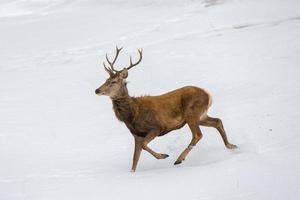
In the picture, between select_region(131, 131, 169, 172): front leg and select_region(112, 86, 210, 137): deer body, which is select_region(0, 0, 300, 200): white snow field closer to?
select_region(131, 131, 169, 172): front leg

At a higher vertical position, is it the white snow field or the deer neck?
the deer neck

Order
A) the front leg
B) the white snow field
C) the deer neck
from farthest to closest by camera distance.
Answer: the deer neck < the front leg < the white snow field

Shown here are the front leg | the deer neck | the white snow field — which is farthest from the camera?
the deer neck

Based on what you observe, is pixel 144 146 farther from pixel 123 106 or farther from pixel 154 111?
pixel 123 106

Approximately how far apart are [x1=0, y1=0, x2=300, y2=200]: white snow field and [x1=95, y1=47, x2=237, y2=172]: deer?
1.43 feet

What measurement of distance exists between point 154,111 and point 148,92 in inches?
257

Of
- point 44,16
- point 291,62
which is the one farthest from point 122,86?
point 44,16

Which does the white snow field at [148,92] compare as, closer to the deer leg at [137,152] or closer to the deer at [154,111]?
the deer leg at [137,152]

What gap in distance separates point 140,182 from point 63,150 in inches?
147

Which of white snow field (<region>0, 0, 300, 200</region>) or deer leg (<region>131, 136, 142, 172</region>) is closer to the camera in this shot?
white snow field (<region>0, 0, 300, 200</region>)

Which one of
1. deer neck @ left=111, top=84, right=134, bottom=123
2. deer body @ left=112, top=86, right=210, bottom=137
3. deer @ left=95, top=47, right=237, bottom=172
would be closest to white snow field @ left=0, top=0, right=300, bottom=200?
deer @ left=95, top=47, right=237, bottom=172

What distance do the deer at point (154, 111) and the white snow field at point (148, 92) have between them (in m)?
0.43

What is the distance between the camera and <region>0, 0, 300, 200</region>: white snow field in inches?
330

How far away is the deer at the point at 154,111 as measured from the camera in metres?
9.73
